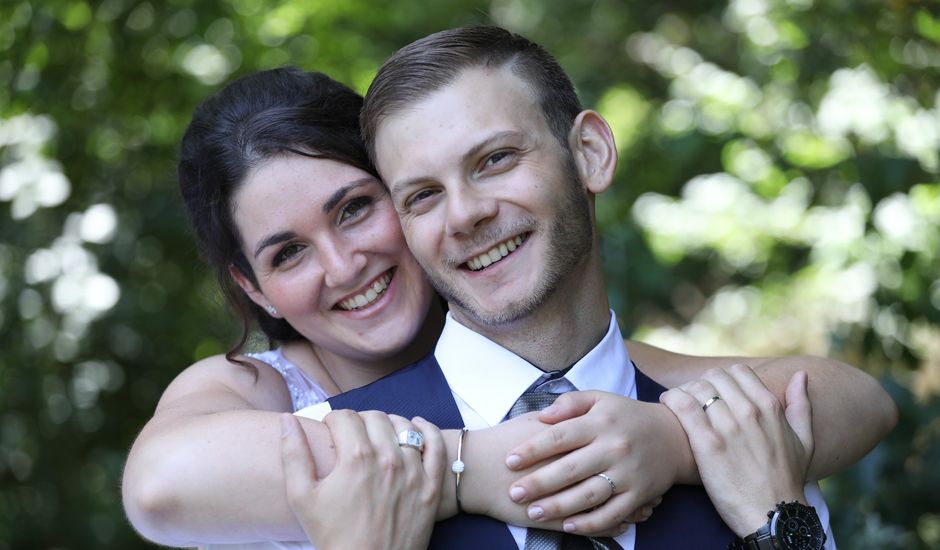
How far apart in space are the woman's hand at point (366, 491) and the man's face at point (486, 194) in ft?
1.36

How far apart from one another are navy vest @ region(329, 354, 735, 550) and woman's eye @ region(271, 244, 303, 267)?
541 millimetres

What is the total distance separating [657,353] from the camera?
10.9ft

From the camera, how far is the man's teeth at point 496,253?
2.36 meters

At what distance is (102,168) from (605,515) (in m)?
3.79

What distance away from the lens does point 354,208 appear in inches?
112

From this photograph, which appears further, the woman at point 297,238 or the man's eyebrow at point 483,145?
the woman at point 297,238

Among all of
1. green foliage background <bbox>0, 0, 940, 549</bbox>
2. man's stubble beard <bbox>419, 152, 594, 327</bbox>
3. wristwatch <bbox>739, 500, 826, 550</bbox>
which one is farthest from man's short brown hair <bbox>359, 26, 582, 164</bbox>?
green foliage background <bbox>0, 0, 940, 549</bbox>

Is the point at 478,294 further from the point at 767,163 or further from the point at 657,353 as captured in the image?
the point at 767,163

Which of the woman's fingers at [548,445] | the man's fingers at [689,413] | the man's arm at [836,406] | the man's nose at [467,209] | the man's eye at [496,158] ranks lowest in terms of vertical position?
the man's arm at [836,406]

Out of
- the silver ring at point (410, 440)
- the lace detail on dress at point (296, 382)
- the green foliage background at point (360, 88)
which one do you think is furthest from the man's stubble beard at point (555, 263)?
the green foliage background at point (360, 88)

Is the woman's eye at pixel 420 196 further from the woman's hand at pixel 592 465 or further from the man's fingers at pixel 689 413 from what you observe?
the man's fingers at pixel 689 413

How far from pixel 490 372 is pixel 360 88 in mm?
4117

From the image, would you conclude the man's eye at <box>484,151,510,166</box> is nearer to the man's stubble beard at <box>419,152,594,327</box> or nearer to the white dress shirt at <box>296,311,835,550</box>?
the man's stubble beard at <box>419,152,594,327</box>

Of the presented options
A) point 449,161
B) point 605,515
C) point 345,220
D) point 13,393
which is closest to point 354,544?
point 605,515
